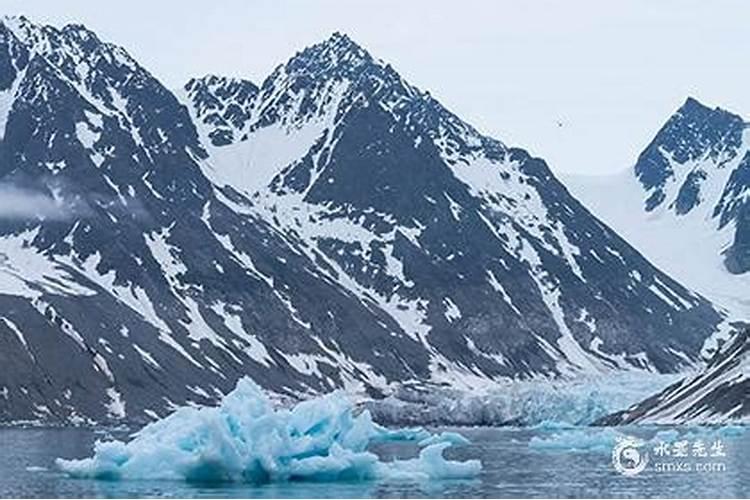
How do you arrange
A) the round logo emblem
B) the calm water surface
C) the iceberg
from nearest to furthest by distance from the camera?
the calm water surface
the iceberg
the round logo emblem

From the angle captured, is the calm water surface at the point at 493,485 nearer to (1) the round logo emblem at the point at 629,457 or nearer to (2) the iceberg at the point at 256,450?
(1) the round logo emblem at the point at 629,457

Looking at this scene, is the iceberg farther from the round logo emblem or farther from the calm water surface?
the round logo emblem

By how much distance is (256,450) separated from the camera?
85.0 m

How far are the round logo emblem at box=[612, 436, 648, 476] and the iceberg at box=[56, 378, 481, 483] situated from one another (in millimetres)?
13562

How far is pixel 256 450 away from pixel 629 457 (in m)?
40.6

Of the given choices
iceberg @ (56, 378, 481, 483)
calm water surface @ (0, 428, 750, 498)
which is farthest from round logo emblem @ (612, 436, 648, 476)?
iceberg @ (56, 378, 481, 483)

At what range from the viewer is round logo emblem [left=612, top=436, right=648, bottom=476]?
331ft

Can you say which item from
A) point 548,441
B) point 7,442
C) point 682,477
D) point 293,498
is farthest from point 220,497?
point 7,442

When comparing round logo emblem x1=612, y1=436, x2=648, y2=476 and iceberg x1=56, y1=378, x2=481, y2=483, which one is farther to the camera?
round logo emblem x1=612, y1=436, x2=648, y2=476

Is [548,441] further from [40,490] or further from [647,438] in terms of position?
[40,490]

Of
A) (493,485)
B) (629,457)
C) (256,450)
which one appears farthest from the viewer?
(629,457)

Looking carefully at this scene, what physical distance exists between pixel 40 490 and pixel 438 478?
23.3m

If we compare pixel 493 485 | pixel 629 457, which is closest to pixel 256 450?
pixel 493 485

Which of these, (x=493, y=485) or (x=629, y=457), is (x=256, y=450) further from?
(x=629, y=457)
